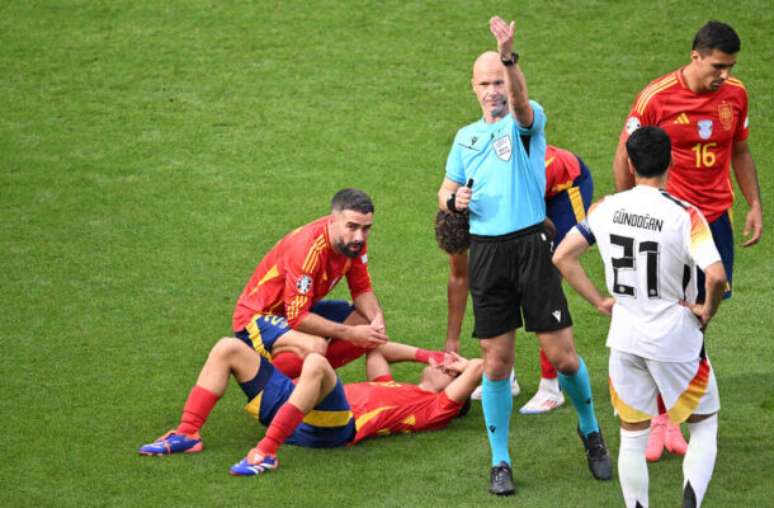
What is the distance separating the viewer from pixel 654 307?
18.5ft

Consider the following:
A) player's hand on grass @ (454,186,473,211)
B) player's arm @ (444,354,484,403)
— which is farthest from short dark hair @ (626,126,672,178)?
player's arm @ (444,354,484,403)

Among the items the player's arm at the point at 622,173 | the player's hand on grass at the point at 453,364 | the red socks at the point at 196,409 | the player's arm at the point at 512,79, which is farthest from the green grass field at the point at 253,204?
the player's arm at the point at 512,79

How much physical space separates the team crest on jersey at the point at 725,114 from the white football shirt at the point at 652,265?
1442 mm

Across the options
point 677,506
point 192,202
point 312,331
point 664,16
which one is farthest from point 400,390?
point 664,16

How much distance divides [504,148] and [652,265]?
117 centimetres

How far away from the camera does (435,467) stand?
6.86 metres

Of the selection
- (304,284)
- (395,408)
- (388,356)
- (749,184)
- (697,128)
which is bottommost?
(395,408)

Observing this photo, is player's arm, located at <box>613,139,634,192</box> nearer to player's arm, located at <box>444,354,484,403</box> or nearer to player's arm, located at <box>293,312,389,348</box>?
player's arm, located at <box>444,354,484,403</box>

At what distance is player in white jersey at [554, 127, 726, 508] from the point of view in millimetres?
5527

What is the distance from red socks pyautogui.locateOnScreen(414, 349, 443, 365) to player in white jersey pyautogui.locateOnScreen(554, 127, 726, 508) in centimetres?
195

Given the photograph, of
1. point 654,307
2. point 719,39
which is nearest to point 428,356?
point 654,307

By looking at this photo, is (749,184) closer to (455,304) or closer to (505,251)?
(505,251)

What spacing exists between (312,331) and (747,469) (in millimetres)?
2447

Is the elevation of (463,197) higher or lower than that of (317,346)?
higher
